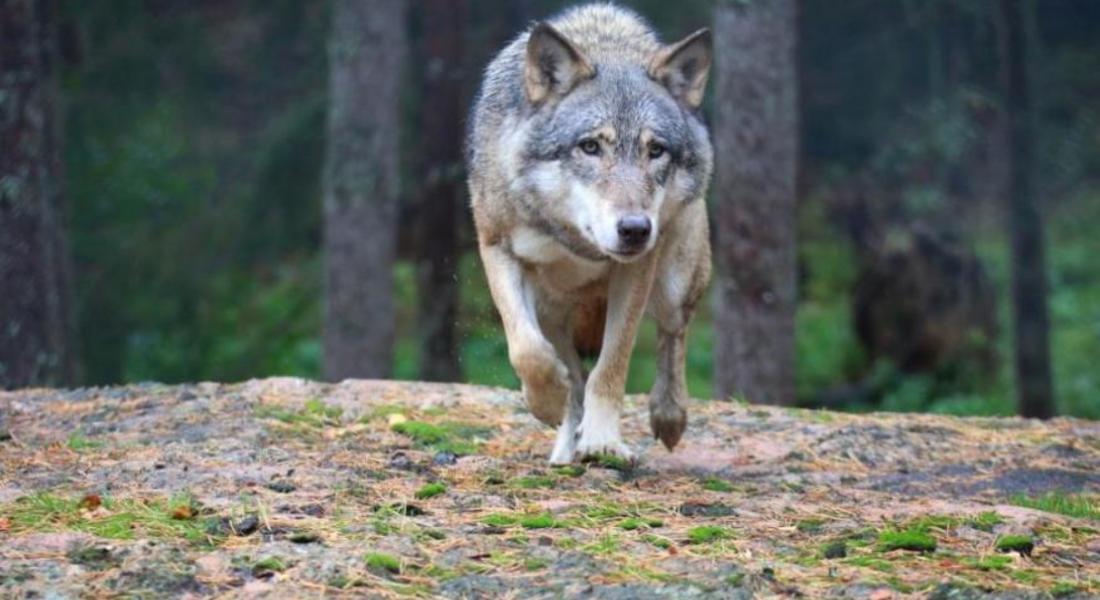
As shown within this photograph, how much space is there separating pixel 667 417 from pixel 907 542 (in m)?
2.00

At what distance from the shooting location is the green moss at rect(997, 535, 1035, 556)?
5414mm

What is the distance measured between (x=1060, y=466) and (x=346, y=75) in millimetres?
9146

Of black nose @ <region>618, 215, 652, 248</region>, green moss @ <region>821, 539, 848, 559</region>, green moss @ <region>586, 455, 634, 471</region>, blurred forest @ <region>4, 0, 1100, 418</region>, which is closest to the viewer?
green moss @ <region>821, 539, 848, 559</region>

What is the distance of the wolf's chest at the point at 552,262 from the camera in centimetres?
705

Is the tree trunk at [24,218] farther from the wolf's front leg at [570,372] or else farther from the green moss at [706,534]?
the green moss at [706,534]

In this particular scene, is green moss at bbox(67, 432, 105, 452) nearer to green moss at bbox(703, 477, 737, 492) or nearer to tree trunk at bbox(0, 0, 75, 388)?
green moss at bbox(703, 477, 737, 492)

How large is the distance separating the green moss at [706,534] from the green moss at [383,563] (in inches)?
40.3

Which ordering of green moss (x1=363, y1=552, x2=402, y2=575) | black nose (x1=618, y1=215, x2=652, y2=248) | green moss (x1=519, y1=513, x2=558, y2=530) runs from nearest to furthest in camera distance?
green moss (x1=363, y1=552, x2=402, y2=575) < green moss (x1=519, y1=513, x2=558, y2=530) < black nose (x1=618, y1=215, x2=652, y2=248)

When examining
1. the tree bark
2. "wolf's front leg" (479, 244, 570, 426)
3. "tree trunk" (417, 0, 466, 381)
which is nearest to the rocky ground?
"wolf's front leg" (479, 244, 570, 426)

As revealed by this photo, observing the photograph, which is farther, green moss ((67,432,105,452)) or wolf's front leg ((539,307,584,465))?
wolf's front leg ((539,307,584,465))

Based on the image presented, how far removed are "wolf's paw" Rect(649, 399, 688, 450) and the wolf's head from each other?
31.2 inches

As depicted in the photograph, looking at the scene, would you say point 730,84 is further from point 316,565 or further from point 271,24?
point 271,24

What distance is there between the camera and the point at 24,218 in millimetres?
11711

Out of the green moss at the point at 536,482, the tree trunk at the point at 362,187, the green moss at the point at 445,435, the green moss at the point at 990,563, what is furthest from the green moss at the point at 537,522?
the tree trunk at the point at 362,187
